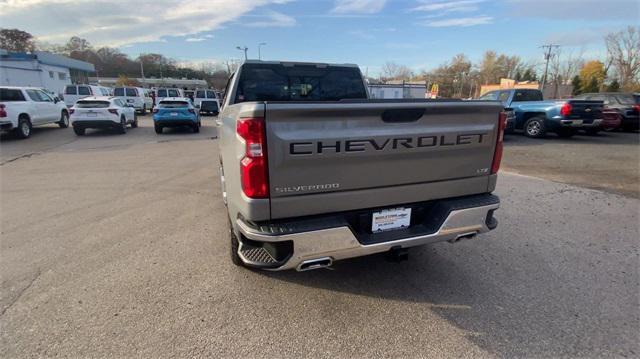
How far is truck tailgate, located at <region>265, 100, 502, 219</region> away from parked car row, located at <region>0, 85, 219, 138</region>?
1424 cm

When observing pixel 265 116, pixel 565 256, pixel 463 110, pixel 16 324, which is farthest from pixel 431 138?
pixel 16 324

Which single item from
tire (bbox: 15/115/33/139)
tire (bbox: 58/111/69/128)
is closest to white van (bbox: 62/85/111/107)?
tire (bbox: 58/111/69/128)

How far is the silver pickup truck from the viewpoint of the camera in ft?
7.50

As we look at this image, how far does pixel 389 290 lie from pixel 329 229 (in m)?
1.11

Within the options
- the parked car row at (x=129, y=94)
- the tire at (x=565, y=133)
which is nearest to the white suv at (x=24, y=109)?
the parked car row at (x=129, y=94)

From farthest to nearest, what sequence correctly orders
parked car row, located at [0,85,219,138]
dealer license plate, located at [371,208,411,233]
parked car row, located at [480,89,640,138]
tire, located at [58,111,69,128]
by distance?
tire, located at [58,111,69,128] → parked car row, located at [0,85,219,138] → parked car row, located at [480,89,640,138] → dealer license plate, located at [371,208,411,233]

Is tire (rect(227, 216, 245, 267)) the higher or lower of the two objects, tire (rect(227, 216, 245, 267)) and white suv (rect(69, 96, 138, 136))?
the lower

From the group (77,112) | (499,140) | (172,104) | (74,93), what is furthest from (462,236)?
(74,93)

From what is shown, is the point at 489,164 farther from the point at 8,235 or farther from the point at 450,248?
the point at 8,235

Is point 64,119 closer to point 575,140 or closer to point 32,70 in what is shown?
point 575,140

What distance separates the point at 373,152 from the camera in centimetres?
250

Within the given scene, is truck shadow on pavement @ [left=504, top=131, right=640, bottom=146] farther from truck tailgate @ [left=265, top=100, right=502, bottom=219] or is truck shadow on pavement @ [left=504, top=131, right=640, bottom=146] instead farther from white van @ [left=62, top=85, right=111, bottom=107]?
white van @ [left=62, top=85, right=111, bottom=107]

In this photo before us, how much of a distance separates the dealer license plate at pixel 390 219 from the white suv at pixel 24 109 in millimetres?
15178

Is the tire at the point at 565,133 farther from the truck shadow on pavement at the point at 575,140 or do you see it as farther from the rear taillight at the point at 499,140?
the rear taillight at the point at 499,140
